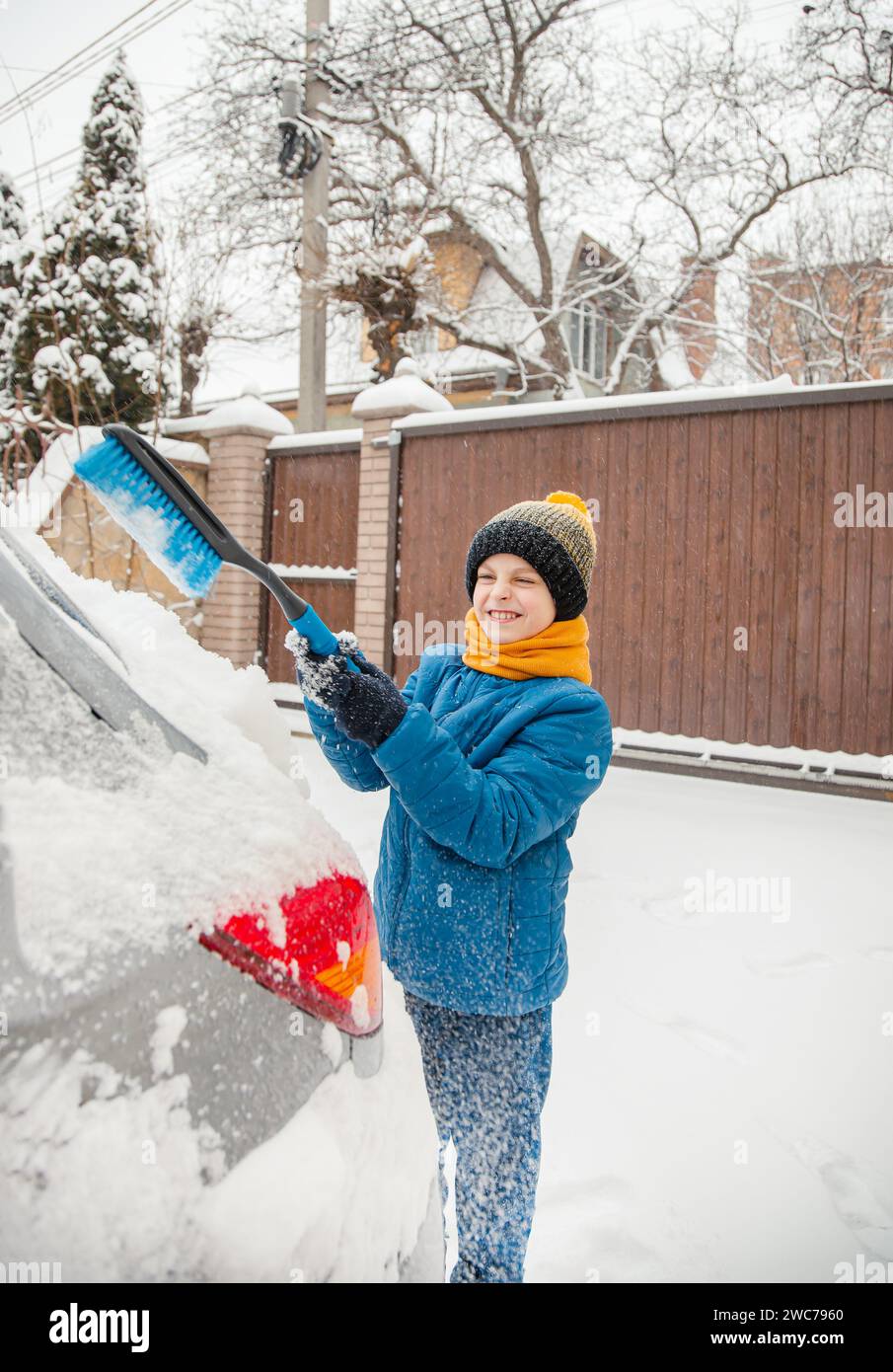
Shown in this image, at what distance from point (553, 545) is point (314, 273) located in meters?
10.7

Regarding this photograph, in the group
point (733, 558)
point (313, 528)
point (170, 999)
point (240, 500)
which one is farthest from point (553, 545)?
point (240, 500)

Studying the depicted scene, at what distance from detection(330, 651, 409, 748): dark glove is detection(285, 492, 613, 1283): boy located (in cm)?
16

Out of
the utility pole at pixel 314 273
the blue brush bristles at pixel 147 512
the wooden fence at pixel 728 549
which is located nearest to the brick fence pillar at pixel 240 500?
the wooden fence at pixel 728 549

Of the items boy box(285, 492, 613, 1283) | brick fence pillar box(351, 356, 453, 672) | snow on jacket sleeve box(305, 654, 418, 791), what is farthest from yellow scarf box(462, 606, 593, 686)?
brick fence pillar box(351, 356, 453, 672)

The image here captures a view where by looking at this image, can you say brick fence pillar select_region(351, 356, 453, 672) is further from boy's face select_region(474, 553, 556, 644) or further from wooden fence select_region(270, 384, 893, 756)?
boy's face select_region(474, 553, 556, 644)

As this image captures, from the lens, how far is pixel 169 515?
3.49 feet

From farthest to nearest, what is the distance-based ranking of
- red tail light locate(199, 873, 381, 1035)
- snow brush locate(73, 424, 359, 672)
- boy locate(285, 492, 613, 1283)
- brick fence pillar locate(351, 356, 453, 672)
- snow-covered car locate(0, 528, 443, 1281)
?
1. brick fence pillar locate(351, 356, 453, 672)
2. boy locate(285, 492, 613, 1283)
3. snow brush locate(73, 424, 359, 672)
4. red tail light locate(199, 873, 381, 1035)
5. snow-covered car locate(0, 528, 443, 1281)

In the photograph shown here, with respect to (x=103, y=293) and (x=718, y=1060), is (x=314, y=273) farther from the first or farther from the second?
(x=718, y=1060)

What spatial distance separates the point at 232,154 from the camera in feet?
42.6

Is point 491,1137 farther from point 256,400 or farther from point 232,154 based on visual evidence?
point 232,154

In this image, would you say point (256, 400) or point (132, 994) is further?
point (256, 400)

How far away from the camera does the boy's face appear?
1396mm

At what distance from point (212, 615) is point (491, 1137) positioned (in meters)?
6.87

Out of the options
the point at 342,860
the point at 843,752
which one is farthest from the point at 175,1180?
the point at 843,752
